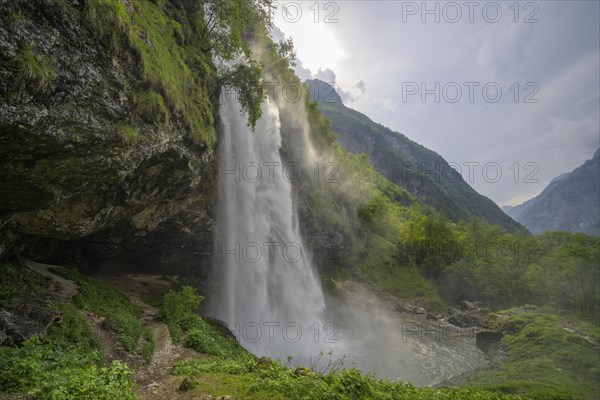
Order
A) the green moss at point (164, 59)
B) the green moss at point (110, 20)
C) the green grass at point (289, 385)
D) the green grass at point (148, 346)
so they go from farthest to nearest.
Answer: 1. the green grass at point (148, 346)
2. the green moss at point (164, 59)
3. the green moss at point (110, 20)
4. the green grass at point (289, 385)

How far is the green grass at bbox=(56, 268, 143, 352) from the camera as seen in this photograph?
13.1m

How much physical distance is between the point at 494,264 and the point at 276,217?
35404 mm

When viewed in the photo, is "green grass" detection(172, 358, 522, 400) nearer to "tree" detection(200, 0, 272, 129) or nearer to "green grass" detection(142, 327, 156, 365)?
"green grass" detection(142, 327, 156, 365)

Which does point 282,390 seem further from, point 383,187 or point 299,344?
point 383,187

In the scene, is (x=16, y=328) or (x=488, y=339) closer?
(x=16, y=328)

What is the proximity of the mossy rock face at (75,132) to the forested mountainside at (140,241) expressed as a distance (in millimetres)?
53

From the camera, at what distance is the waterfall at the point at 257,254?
24.7 metres

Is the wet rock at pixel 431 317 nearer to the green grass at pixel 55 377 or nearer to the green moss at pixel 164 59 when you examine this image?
the green moss at pixel 164 59

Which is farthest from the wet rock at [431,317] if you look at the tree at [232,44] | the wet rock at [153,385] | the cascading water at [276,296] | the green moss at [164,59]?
the wet rock at [153,385]

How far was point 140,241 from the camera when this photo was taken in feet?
79.7

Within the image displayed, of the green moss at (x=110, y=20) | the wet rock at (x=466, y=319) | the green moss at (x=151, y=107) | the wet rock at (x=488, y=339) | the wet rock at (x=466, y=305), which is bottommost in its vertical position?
the wet rock at (x=488, y=339)

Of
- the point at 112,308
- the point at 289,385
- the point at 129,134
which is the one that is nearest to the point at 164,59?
the point at 129,134

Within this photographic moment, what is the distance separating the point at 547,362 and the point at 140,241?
29983mm

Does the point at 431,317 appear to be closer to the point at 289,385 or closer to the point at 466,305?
the point at 466,305
